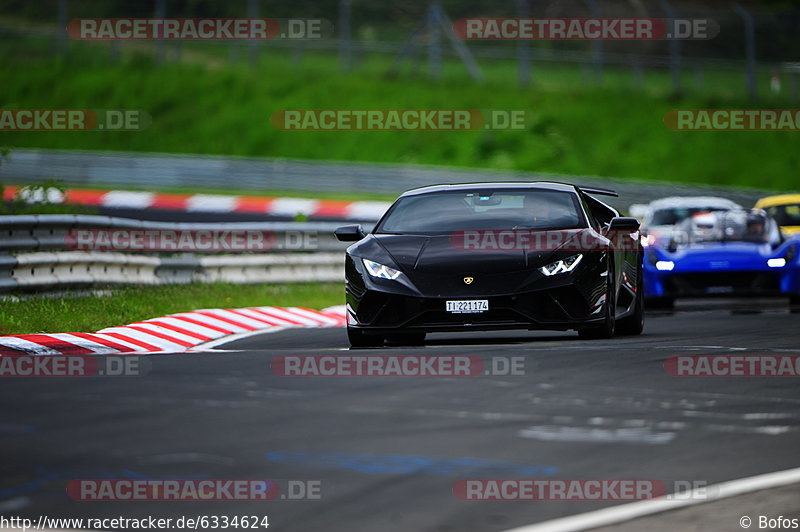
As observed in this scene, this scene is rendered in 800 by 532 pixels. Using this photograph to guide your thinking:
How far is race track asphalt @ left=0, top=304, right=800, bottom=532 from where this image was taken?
5.76 metres

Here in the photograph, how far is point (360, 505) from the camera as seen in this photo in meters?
5.73

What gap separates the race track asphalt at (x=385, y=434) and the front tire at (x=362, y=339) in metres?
1.41

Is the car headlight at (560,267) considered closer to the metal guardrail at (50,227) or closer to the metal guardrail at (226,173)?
the metal guardrail at (50,227)

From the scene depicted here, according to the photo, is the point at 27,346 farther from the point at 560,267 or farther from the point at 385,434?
the point at 385,434

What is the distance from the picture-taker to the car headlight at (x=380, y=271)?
11305 mm

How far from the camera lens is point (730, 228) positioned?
17750mm

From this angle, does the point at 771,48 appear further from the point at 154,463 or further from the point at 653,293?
the point at 154,463

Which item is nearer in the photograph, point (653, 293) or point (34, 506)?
point (34, 506)

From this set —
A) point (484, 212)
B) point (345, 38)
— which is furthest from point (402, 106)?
point (484, 212)

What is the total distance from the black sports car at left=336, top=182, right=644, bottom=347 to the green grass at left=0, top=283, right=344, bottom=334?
2819 millimetres

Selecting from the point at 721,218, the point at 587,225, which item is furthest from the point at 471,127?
the point at 587,225

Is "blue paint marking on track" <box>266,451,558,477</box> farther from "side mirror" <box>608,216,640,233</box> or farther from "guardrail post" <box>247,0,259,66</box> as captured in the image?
"guardrail post" <box>247,0,259,66</box>

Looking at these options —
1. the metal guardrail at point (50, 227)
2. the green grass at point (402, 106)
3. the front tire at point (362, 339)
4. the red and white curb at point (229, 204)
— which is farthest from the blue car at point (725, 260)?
the green grass at point (402, 106)

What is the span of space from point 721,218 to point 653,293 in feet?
3.89
